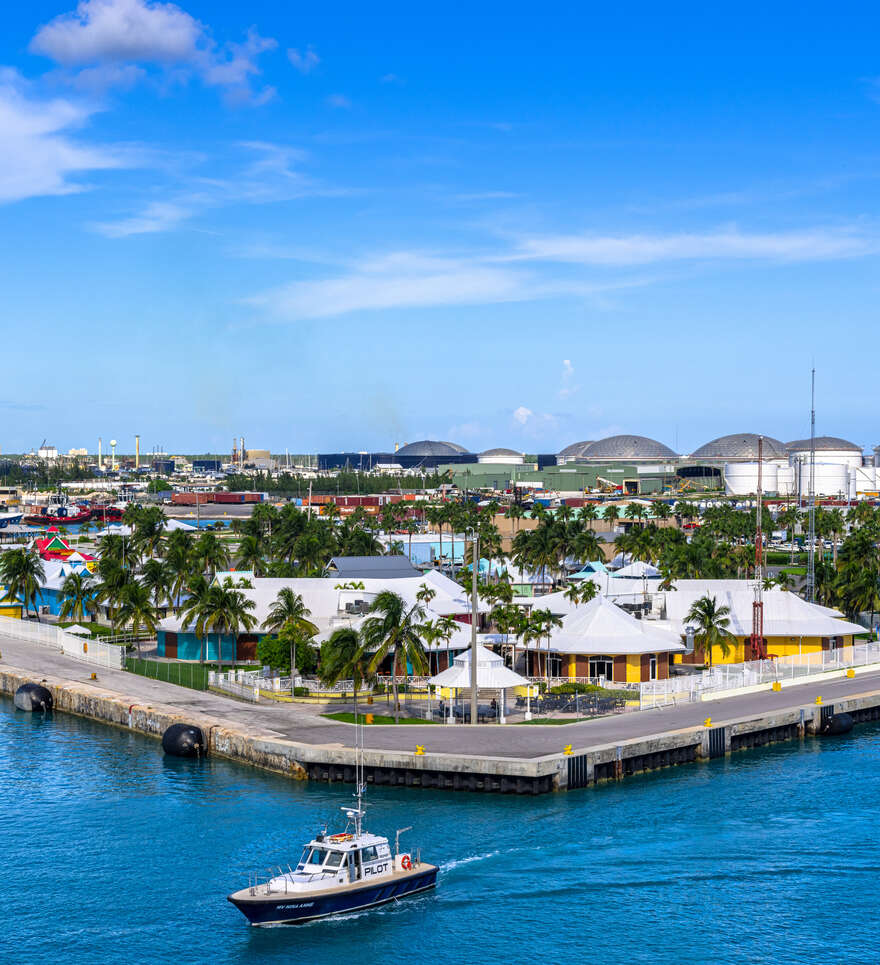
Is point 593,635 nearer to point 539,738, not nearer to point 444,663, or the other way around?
point 444,663

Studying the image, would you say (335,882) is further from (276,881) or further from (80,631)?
(80,631)

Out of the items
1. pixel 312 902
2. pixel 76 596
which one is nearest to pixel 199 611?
pixel 76 596

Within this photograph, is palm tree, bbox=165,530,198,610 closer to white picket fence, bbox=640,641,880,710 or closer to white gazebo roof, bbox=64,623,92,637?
white gazebo roof, bbox=64,623,92,637

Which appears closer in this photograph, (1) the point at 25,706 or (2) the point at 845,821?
(2) the point at 845,821

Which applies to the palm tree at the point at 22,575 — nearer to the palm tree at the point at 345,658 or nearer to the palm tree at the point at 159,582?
the palm tree at the point at 159,582

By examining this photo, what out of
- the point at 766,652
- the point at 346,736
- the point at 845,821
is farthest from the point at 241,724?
the point at 766,652

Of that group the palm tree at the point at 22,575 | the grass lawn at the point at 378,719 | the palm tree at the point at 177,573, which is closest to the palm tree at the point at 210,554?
the palm tree at the point at 177,573
